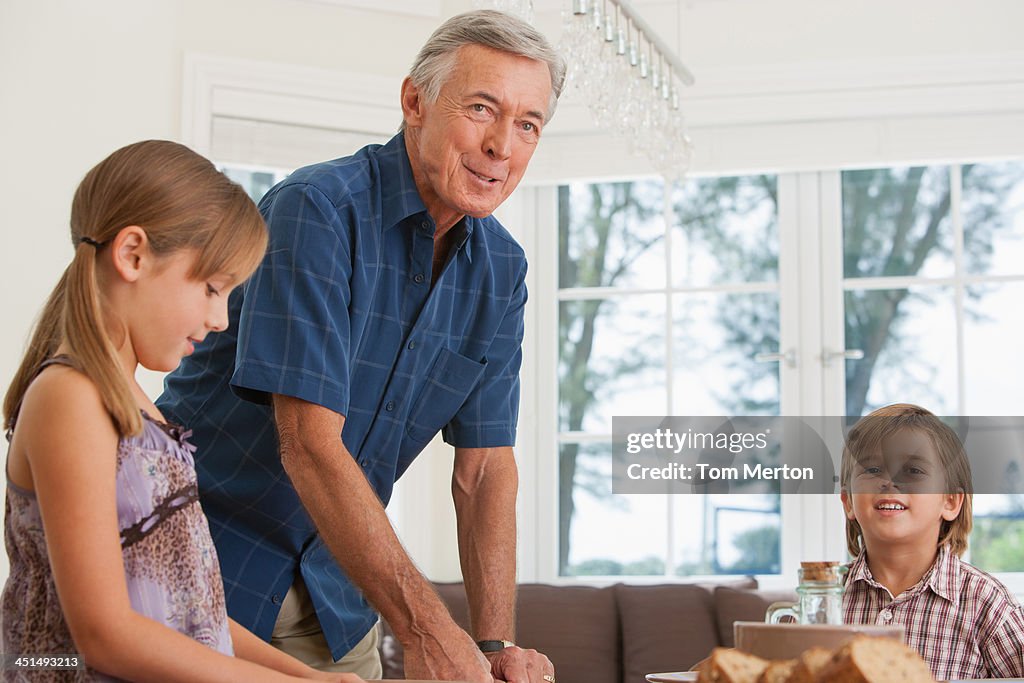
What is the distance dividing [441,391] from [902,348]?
8.72 feet

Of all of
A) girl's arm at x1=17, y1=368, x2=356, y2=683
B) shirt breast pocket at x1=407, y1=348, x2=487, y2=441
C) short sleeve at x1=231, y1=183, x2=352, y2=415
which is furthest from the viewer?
shirt breast pocket at x1=407, y1=348, x2=487, y2=441

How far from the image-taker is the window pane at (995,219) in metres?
3.86

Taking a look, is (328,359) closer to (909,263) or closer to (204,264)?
(204,264)

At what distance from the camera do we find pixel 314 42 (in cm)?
396

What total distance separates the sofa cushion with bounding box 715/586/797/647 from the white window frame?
0.33m

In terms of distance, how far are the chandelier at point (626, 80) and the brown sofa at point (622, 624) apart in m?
1.37

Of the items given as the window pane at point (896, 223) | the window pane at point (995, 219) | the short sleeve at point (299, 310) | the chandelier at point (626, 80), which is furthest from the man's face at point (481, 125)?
the window pane at point (995, 219)

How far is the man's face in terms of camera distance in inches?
60.4

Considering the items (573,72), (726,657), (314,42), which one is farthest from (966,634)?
(314,42)

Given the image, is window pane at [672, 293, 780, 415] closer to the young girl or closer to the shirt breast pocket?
the shirt breast pocket

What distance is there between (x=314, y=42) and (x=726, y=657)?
3.58 meters

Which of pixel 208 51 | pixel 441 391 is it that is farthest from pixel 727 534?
pixel 441 391

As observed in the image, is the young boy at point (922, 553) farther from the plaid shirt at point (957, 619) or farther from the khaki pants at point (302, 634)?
the khaki pants at point (302, 634)

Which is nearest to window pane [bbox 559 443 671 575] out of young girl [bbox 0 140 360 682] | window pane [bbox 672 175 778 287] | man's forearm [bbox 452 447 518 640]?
window pane [bbox 672 175 778 287]
